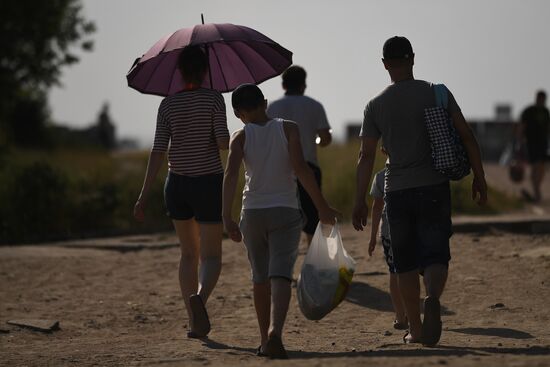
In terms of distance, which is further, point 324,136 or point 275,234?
point 324,136

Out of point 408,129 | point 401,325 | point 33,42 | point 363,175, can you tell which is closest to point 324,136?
point 401,325

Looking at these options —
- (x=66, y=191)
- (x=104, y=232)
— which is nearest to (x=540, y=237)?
(x=104, y=232)

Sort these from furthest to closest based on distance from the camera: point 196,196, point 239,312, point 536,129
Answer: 1. point 536,129
2. point 239,312
3. point 196,196

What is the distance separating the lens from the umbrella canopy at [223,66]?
9.44 metres

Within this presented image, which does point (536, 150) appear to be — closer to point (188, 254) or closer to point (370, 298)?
point (370, 298)

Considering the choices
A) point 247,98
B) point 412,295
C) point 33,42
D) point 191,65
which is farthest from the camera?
point 33,42

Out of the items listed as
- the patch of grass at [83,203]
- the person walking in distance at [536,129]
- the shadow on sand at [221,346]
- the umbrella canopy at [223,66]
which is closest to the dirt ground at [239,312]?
the shadow on sand at [221,346]

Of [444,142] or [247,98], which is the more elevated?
[247,98]

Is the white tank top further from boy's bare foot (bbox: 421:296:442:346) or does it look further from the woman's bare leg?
the woman's bare leg

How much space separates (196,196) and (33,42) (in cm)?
3049

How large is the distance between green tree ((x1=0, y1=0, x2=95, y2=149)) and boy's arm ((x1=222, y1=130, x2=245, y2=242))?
94.5 feet

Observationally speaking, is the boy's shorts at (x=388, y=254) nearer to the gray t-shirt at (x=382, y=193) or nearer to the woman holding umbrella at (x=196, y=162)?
the gray t-shirt at (x=382, y=193)

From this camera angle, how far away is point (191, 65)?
870 cm

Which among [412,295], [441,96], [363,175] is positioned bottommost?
[412,295]
